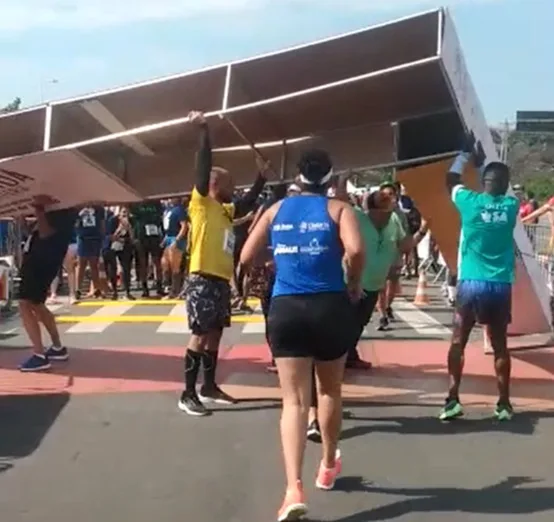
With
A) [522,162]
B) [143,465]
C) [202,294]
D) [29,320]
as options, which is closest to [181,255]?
[29,320]

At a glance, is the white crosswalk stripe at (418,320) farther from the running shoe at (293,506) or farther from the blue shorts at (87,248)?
the running shoe at (293,506)

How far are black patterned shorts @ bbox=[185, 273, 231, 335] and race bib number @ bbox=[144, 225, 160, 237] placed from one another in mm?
11505

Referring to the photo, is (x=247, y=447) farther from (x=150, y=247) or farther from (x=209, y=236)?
(x=150, y=247)

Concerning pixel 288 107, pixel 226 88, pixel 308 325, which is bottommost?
pixel 308 325

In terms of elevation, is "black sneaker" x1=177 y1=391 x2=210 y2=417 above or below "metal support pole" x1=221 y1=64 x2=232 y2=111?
below

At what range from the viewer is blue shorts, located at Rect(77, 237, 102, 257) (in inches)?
725

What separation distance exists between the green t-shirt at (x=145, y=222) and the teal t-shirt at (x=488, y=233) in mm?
12294

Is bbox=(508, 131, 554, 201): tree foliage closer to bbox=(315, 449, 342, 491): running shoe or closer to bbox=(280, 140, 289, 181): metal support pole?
bbox=(280, 140, 289, 181): metal support pole

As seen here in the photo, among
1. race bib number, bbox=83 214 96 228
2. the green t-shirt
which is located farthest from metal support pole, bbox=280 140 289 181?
the green t-shirt

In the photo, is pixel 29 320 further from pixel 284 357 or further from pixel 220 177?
pixel 284 357

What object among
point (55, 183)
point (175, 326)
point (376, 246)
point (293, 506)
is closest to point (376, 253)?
point (376, 246)

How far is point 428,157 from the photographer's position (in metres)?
10.4

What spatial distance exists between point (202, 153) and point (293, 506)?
303 cm

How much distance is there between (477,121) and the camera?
984 centimetres
